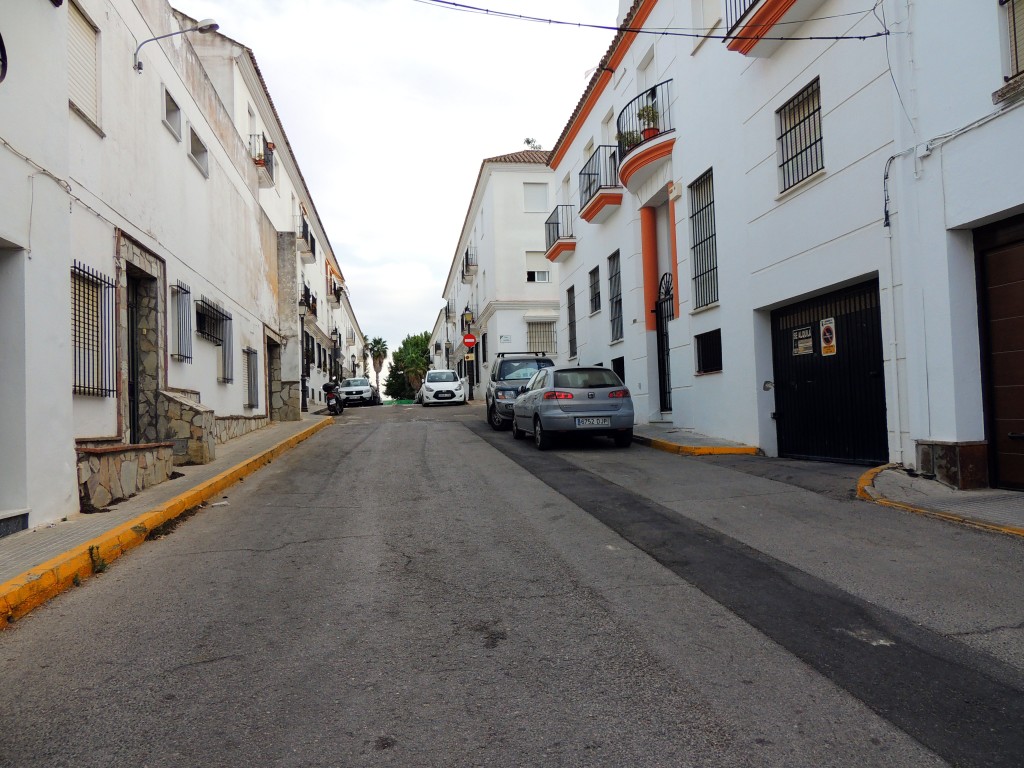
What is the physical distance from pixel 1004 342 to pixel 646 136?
917cm

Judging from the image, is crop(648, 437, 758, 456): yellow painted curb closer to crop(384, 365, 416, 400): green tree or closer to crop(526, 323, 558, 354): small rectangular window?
crop(526, 323, 558, 354): small rectangular window

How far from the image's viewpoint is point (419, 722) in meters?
2.87

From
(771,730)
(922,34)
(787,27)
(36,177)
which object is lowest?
(771,730)

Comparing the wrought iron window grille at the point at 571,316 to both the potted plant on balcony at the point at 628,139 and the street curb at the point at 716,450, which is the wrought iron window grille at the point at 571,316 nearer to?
the potted plant on balcony at the point at 628,139

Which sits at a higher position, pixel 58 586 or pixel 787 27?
pixel 787 27

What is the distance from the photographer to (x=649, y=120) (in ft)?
48.5

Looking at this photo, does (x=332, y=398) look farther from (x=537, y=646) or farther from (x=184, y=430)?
(x=537, y=646)

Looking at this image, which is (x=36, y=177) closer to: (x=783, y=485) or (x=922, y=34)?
(x=783, y=485)

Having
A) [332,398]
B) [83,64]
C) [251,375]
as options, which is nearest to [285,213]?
[332,398]

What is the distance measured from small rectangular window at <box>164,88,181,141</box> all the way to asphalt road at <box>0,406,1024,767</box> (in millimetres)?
7576

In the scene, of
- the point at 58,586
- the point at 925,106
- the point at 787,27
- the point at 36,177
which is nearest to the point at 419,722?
the point at 58,586

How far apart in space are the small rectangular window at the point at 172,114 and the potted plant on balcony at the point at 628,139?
27.6ft

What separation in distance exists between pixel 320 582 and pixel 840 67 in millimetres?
8370

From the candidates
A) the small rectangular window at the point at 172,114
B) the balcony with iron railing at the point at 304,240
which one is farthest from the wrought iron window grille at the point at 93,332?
the balcony with iron railing at the point at 304,240
